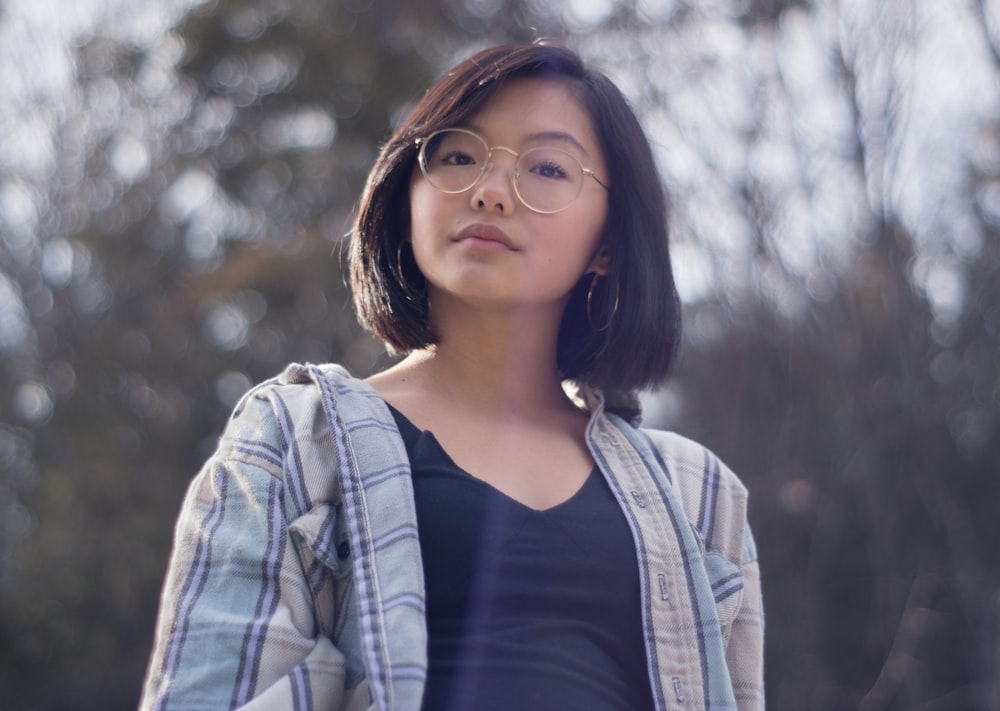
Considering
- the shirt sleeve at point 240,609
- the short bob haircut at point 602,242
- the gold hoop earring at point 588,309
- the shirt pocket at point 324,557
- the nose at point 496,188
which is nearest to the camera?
the shirt sleeve at point 240,609

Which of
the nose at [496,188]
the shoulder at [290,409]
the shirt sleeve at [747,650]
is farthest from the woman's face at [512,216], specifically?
the shirt sleeve at [747,650]

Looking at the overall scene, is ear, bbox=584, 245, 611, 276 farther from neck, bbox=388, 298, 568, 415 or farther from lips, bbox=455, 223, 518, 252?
lips, bbox=455, 223, 518, 252

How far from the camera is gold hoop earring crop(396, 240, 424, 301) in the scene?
5.18 ft

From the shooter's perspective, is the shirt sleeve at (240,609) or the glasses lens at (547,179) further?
the glasses lens at (547,179)

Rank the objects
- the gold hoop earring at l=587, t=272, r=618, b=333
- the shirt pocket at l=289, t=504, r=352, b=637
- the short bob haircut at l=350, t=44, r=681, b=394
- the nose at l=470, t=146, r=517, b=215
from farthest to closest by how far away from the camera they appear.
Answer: the gold hoop earring at l=587, t=272, r=618, b=333 < the short bob haircut at l=350, t=44, r=681, b=394 < the nose at l=470, t=146, r=517, b=215 < the shirt pocket at l=289, t=504, r=352, b=637

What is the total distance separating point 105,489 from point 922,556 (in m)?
6.17

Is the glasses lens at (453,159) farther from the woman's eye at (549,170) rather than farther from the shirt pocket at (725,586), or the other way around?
the shirt pocket at (725,586)

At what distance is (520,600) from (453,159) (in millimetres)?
633

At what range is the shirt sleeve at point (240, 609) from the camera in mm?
1072

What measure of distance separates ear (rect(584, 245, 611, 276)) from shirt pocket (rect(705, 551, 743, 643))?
48 cm

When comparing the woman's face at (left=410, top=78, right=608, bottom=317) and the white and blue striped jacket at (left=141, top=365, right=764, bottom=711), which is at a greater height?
the woman's face at (left=410, top=78, right=608, bottom=317)

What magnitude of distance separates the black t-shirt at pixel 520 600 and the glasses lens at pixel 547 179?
0.37m

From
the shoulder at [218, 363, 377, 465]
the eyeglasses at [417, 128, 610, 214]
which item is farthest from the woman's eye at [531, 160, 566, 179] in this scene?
the shoulder at [218, 363, 377, 465]

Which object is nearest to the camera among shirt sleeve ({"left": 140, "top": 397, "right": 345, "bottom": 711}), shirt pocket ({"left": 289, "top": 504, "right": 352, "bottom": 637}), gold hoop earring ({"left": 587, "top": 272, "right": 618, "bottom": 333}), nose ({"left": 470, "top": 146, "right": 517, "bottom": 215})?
shirt sleeve ({"left": 140, "top": 397, "right": 345, "bottom": 711})
